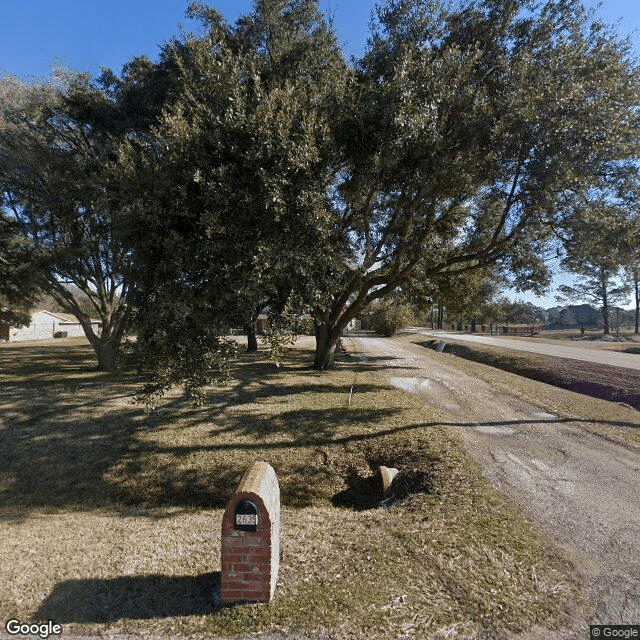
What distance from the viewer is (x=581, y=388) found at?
16062 mm

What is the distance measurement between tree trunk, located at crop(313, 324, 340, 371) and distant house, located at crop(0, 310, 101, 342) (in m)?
43.7

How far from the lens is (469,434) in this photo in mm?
9164

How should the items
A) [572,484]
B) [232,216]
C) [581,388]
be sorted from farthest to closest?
[581,388]
[232,216]
[572,484]

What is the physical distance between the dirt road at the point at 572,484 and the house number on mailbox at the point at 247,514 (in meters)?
2.72

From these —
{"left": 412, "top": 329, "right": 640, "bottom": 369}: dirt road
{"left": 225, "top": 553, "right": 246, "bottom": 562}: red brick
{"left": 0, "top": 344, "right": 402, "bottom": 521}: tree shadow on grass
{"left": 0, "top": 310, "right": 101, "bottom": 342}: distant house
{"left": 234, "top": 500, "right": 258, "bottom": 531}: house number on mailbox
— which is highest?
{"left": 0, "top": 310, "right": 101, "bottom": 342}: distant house

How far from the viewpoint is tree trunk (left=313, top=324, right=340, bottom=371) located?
18.0 meters

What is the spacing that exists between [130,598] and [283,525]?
218 cm

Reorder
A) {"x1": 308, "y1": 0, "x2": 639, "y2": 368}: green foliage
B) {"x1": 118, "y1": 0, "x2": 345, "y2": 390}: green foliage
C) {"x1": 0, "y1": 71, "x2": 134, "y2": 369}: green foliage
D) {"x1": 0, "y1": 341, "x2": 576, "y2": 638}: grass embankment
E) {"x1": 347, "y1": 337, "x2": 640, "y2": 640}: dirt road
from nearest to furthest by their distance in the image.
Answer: {"x1": 0, "y1": 341, "x2": 576, "y2": 638}: grass embankment
{"x1": 347, "y1": 337, "x2": 640, "y2": 640}: dirt road
{"x1": 118, "y1": 0, "x2": 345, "y2": 390}: green foliage
{"x1": 308, "y1": 0, "x2": 639, "y2": 368}: green foliage
{"x1": 0, "y1": 71, "x2": 134, "y2": 369}: green foliage

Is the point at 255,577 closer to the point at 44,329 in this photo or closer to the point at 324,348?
the point at 324,348

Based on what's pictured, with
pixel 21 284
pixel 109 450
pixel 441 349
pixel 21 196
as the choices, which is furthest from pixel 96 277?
pixel 441 349

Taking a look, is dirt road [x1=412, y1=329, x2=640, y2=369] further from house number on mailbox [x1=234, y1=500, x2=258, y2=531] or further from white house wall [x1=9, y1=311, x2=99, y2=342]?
white house wall [x1=9, y1=311, x2=99, y2=342]

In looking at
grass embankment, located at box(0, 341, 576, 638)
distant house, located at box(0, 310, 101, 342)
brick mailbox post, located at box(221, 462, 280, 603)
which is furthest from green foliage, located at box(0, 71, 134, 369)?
distant house, located at box(0, 310, 101, 342)

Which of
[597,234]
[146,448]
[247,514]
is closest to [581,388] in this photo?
Result: [597,234]

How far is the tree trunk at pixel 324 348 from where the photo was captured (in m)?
18.0
